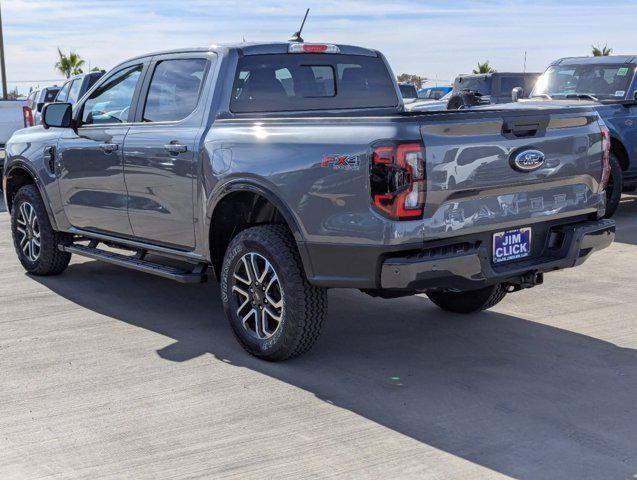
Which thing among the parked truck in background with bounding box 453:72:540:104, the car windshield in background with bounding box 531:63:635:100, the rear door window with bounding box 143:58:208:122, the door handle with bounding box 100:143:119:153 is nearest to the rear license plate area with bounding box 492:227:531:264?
the rear door window with bounding box 143:58:208:122

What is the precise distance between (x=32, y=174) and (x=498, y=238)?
4294 millimetres

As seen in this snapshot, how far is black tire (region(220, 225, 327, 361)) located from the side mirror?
225cm

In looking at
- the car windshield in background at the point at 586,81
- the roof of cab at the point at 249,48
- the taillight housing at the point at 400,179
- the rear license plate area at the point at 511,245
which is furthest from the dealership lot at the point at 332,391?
the car windshield in background at the point at 586,81

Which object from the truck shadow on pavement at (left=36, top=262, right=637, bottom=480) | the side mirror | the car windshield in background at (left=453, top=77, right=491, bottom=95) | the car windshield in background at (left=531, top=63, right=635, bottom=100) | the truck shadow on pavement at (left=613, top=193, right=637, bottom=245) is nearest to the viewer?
the truck shadow on pavement at (left=36, top=262, right=637, bottom=480)

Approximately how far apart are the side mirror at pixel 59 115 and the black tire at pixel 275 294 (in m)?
2.25

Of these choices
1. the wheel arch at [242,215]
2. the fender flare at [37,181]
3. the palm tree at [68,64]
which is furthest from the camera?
the palm tree at [68,64]

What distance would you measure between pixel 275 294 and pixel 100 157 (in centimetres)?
212

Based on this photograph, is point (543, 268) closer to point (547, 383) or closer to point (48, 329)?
point (547, 383)

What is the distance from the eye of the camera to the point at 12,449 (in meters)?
4.09

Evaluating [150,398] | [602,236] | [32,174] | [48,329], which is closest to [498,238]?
[602,236]

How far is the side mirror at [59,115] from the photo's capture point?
6.98 meters

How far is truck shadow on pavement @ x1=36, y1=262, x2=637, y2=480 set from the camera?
4.05m

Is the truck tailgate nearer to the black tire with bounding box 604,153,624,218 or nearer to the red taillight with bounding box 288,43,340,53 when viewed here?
the red taillight with bounding box 288,43,340,53

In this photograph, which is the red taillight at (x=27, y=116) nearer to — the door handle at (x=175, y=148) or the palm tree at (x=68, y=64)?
the door handle at (x=175, y=148)
